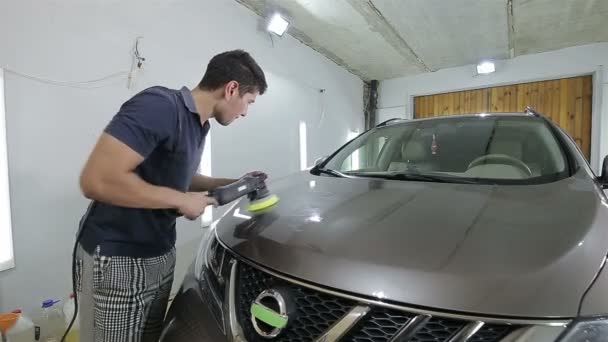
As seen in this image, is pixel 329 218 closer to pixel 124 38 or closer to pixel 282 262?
pixel 282 262

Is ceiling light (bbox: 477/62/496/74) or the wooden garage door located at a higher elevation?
ceiling light (bbox: 477/62/496/74)

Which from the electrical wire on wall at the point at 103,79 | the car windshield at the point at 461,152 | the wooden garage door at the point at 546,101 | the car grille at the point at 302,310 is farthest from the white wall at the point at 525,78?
the car grille at the point at 302,310

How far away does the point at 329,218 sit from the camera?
89 cm

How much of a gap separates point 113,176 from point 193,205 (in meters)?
0.20

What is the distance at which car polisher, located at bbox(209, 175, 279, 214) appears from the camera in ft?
3.23

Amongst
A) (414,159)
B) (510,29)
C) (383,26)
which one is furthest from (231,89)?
(510,29)

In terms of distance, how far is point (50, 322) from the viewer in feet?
5.74

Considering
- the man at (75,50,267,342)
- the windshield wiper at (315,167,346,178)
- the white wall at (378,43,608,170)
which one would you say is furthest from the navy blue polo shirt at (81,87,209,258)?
the white wall at (378,43,608,170)

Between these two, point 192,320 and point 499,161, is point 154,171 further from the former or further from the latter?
point 499,161

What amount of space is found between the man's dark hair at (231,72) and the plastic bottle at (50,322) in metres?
1.51

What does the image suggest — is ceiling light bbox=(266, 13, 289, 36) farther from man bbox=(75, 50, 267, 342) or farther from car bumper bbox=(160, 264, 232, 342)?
car bumper bbox=(160, 264, 232, 342)

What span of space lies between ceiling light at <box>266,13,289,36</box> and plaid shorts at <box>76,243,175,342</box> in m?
2.71

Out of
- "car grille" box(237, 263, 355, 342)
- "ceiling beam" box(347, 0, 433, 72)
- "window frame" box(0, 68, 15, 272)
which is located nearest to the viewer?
"car grille" box(237, 263, 355, 342)

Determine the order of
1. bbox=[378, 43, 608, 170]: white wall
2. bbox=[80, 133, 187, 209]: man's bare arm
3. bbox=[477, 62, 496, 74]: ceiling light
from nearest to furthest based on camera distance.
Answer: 1. bbox=[80, 133, 187, 209]: man's bare arm
2. bbox=[378, 43, 608, 170]: white wall
3. bbox=[477, 62, 496, 74]: ceiling light
